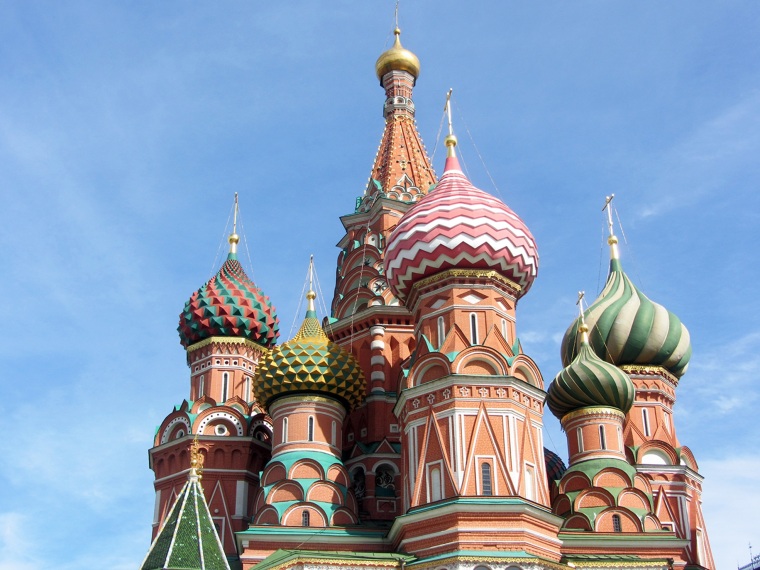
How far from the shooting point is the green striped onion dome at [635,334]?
89.9 feet

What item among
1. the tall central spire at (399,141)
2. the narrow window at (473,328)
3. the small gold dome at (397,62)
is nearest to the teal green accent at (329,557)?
the narrow window at (473,328)

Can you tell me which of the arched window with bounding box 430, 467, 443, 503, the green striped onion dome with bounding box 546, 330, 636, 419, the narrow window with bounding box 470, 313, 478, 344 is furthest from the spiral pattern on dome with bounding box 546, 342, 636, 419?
the arched window with bounding box 430, 467, 443, 503

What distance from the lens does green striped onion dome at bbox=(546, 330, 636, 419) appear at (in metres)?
24.2

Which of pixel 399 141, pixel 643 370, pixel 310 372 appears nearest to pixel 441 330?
pixel 310 372

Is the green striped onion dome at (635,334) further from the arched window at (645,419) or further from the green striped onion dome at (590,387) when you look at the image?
the green striped onion dome at (590,387)

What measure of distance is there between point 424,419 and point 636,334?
26.5 feet

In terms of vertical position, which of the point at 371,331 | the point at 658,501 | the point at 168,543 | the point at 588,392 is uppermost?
the point at 371,331

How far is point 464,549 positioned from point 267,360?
679 cm

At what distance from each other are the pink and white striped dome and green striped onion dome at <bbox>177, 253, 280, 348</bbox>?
5.35 metres

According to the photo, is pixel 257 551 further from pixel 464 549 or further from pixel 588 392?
pixel 588 392

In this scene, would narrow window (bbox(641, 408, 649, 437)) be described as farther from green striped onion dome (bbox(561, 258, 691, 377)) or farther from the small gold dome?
the small gold dome

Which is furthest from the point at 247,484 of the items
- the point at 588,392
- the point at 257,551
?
the point at 588,392

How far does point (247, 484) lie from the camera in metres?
25.9

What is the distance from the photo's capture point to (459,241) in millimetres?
22703
